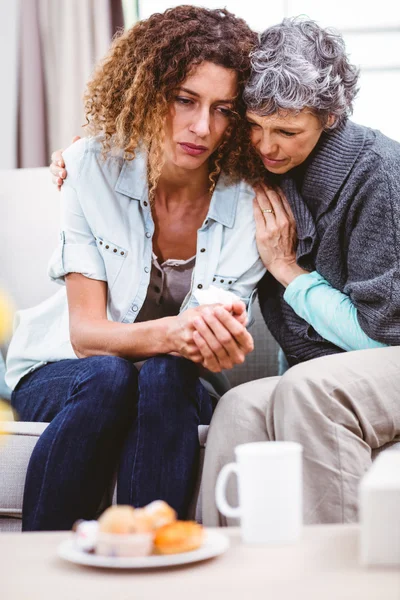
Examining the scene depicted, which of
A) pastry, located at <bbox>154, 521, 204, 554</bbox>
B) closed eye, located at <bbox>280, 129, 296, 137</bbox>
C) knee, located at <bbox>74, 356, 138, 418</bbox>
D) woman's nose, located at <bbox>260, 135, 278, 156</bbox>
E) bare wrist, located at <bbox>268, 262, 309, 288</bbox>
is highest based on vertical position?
closed eye, located at <bbox>280, 129, 296, 137</bbox>

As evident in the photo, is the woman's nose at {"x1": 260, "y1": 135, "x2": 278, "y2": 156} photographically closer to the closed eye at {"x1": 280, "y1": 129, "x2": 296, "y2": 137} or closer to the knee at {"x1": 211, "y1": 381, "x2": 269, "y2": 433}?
the closed eye at {"x1": 280, "y1": 129, "x2": 296, "y2": 137}

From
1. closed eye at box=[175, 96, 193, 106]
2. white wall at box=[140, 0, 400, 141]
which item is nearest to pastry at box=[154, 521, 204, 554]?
closed eye at box=[175, 96, 193, 106]

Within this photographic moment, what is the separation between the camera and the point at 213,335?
4.50ft

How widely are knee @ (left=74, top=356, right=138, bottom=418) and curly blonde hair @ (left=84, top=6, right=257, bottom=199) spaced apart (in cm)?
42

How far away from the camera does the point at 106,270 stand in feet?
5.29

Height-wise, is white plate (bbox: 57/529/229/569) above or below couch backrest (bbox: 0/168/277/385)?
below

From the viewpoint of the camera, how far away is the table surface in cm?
69

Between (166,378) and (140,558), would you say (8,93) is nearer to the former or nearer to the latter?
(166,378)

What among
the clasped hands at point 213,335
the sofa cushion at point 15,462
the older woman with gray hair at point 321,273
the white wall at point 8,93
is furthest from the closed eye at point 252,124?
the white wall at point 8,93

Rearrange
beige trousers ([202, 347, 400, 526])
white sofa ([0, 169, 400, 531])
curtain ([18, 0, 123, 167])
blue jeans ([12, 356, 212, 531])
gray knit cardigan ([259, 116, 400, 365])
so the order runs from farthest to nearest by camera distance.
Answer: curtain ([18, 0, 123, 167]), white sofa ([0, 169, 400, 531]), gray knit cardigan ([259, 116, 400, 365]), blue jeans ([12, 356, 212, 531]), beige trousers ([202, 347, 400, 526])

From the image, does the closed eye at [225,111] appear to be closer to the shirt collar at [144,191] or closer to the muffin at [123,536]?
the shirt collar at [144,191]

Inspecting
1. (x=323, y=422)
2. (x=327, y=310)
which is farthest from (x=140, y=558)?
(x=327, y=310)

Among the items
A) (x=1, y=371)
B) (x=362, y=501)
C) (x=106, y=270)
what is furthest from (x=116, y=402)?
(x=362, y=501)

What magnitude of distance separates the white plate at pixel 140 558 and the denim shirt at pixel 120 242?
851 millimetres
